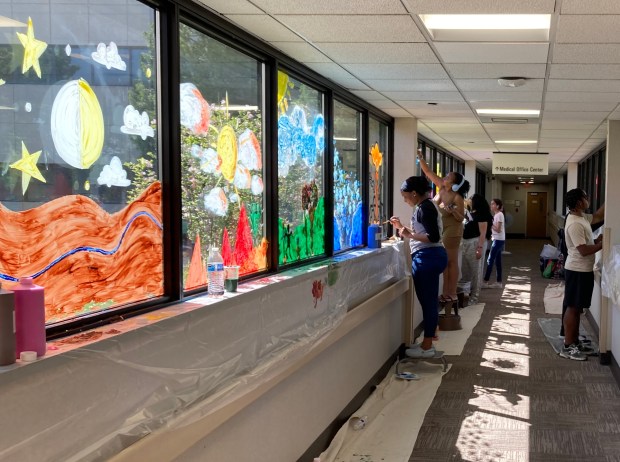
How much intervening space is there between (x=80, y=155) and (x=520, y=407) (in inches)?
150

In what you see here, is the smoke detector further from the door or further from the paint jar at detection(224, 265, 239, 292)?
the door

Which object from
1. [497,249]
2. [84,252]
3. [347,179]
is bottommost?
[497,249]

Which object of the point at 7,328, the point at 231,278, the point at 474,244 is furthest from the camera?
the point at 474,244

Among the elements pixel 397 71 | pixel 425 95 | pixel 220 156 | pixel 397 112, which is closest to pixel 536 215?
pixel 397 112

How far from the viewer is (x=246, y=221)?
11.8ft

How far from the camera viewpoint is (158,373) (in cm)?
230

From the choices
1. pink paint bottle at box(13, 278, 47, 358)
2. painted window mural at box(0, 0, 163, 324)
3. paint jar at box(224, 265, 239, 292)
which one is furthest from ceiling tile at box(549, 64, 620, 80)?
pink paint bottle at box(13, 278, 47, 358)

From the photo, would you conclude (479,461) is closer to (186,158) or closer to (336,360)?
(336,360)

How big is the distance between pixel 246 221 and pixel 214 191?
0.43 metres

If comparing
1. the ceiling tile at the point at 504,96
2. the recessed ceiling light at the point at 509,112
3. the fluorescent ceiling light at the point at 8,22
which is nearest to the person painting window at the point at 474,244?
the recessed ceiling light at the point at 509,112

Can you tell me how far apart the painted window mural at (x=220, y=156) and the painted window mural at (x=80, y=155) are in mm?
257

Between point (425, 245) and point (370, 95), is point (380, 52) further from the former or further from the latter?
point (425, 245)

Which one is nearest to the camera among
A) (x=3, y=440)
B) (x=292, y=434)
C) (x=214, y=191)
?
(x=3, y=440)

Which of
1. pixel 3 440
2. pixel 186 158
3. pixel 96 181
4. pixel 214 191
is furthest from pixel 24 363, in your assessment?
pixel 214 191
